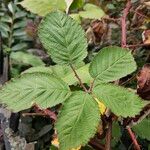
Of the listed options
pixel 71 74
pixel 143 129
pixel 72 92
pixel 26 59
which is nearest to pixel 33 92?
pixel 72 92

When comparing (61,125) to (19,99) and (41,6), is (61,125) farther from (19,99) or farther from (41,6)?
(41,6)

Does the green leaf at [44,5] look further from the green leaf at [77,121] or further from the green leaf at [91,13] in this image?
the green leaf at [77,121]

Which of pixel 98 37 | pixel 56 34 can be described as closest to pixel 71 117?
pixel 56 34

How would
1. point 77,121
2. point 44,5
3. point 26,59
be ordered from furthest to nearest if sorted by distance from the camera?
point 26,59 < point 44,5 < point 77,121

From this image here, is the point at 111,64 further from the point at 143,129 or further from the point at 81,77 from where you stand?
the point at 143,129

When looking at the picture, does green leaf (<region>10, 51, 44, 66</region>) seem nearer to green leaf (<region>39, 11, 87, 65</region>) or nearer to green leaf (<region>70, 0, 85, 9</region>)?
green leaf (<region>70, 0, 85, 9</region>)

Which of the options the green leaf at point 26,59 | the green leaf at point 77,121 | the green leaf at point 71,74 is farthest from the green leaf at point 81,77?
the green leaf at point 26,59
